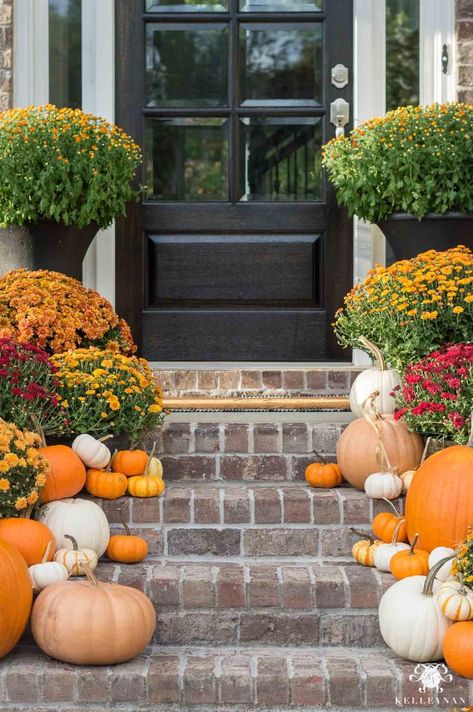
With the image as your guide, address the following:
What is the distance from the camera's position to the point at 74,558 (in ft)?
11.4

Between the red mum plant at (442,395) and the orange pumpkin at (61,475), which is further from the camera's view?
the red mum plant at (442,395)

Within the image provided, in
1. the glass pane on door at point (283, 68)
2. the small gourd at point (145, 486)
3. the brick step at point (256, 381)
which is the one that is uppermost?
the glass pane on door at point (283, 68)

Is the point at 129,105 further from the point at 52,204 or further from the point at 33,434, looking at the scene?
the point at 33,434

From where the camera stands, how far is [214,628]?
11.3 feet

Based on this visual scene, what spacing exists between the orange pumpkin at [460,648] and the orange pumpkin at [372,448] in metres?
0.99

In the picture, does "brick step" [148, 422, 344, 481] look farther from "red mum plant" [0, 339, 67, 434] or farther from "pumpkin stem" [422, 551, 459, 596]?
"pumpkin stem" [422, 551, 459, 596]

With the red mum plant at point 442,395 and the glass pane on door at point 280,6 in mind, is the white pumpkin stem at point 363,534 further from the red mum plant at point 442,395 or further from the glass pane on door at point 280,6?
the glass pane on door at point 280,6

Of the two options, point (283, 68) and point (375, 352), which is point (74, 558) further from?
point (283, 68)

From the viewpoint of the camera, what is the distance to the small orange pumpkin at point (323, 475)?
13.6ft

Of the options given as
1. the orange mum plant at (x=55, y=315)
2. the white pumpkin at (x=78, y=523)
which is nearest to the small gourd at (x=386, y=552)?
the white pumpkin at (x=78, y=523)

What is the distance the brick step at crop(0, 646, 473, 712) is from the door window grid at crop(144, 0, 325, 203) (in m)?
2.95

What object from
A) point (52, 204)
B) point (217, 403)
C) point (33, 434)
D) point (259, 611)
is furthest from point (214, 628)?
point (52, 204)

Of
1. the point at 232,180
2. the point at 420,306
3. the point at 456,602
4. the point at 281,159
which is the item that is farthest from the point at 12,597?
→ the point at 281,159

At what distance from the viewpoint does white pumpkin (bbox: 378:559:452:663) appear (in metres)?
3.15
